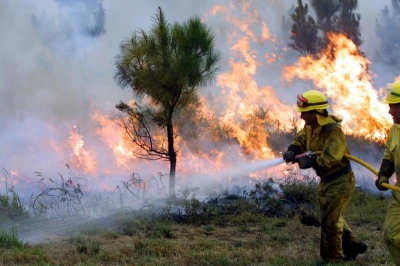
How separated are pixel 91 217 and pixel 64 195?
37.4 inches

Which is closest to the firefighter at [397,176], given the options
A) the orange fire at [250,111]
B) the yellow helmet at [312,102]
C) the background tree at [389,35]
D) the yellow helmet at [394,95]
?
the yellow helmet at [394,95]

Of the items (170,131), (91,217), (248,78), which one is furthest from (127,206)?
(248,78)

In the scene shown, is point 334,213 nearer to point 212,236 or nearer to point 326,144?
point 326,144

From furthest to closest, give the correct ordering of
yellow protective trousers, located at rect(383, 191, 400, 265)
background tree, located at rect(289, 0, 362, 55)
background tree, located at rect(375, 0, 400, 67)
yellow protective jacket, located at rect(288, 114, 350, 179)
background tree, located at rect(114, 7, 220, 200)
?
1. background tree, located at rect(375, 0, 400, 67)
2. background tree, located at rect(289, 0, 362, 55)
3. background tree, located at rect(114, 7, 220, 200)
4. yellow protective jacket, located at rect(288, 114, 350, 179)
5. yellow protective trousers, located at rect(383, 191, 400, 265)

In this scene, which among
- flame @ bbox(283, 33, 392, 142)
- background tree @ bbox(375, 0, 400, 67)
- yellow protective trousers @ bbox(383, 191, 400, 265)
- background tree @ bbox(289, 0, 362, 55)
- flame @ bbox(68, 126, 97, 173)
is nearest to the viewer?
yellow protective trousers @ bbox(383, 191, 400, 265)

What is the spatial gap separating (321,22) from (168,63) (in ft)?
26.5

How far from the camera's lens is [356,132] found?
534 inches

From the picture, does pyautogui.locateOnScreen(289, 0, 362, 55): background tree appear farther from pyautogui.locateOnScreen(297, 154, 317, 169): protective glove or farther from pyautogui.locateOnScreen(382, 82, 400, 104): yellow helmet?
pyautogui.locateOnScreen(382, 82, 400, 104): yellow helmet

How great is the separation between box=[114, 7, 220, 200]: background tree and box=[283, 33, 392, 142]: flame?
488cm

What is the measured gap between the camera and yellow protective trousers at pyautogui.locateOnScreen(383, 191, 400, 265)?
423 centimetres

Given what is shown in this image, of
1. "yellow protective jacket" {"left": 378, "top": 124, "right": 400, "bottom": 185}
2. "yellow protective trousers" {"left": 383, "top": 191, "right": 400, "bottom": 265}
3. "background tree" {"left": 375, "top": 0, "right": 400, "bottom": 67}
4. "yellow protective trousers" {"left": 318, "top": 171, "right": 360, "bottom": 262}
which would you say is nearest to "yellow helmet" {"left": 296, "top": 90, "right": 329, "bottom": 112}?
"yellow protective trousers" {"left": 318, "top": 171, "right": 360, "bottom": 262}

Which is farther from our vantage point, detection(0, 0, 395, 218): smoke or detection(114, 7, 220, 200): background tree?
detection(0, 0, 395, 218): smoke

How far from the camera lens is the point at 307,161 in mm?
5352

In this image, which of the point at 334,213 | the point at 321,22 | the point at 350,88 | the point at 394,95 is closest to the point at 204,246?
the point at 334,213
